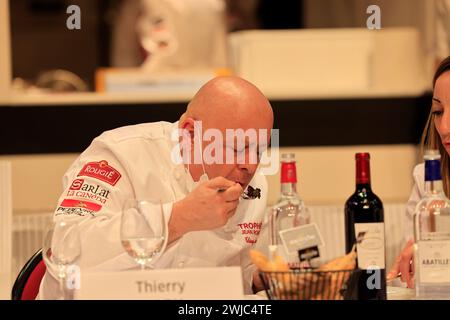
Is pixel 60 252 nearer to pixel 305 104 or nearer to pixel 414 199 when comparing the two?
pixel 414 199

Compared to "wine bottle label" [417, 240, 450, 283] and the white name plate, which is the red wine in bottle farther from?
the white name plate

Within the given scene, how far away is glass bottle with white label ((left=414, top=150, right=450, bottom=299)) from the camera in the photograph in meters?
1.38

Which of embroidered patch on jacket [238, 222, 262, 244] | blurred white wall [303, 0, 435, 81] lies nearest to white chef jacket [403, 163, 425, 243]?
embroidered patch on jacket [238, 222, 262, 244]

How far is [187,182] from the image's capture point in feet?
5.96

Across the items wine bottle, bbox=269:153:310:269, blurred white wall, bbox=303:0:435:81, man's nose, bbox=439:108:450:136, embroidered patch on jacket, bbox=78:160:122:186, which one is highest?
blurred white wall, bbox=303:0:435:81

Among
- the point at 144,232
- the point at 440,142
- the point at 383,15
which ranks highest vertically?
the point at 383,15

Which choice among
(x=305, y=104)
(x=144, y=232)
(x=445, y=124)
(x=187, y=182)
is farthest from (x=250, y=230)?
(x=305, y=104)

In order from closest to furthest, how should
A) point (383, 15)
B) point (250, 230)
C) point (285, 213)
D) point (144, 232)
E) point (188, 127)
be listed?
point (144, 232) < point (285, 213) < point (188, 127) < point (250, 230) < point (383, 15)

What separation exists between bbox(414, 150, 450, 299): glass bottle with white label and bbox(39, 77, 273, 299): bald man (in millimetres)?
286

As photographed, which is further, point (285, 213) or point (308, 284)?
point (285, 213)

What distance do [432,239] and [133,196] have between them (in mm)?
616
